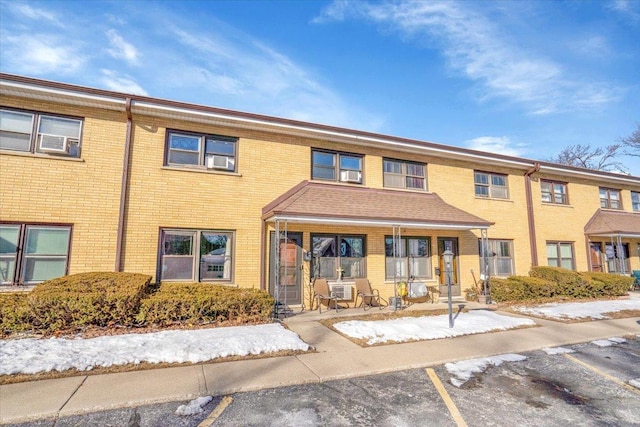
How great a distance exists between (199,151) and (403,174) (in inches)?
299

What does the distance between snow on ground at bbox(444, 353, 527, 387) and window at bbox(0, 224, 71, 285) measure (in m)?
9.50

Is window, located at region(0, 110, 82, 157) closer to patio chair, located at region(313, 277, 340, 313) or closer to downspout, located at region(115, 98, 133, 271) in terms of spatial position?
downspout, located at region(115, 98, 133, 271)

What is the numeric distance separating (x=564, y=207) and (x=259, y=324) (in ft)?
52.2

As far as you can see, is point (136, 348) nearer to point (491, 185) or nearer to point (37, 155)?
point (37, 155)

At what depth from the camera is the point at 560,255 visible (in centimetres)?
1592

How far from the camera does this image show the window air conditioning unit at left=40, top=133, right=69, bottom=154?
29.2ft

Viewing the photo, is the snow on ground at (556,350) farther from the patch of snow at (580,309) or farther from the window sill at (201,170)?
the window sill at (201,170)

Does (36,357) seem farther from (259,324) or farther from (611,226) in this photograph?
(611,226)

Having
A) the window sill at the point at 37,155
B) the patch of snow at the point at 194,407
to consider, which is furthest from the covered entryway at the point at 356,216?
the window sill at the point at 37,155

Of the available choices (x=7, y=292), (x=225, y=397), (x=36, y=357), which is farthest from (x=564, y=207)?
(x=7, y=292)

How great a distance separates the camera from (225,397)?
454 centimetres

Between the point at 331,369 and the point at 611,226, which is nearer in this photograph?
the point at 331,369

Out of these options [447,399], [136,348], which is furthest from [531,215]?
[136,348]

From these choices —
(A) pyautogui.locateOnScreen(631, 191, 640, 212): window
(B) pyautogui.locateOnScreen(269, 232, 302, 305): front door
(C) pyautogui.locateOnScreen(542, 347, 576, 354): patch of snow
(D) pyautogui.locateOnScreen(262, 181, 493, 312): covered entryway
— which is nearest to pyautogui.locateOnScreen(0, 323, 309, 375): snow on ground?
(D) pyautogui.locateOnScreen(262, 181, 493, 312): covered entryway
